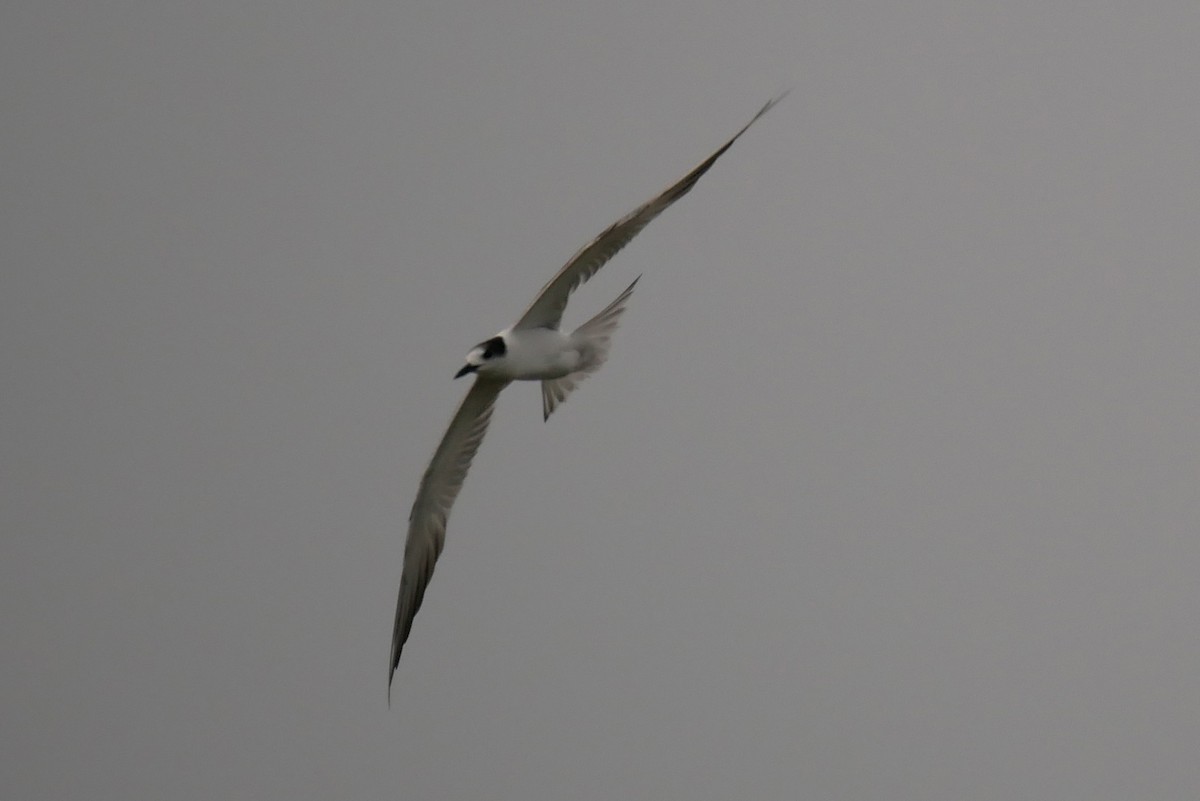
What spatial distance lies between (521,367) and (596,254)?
1.26 m

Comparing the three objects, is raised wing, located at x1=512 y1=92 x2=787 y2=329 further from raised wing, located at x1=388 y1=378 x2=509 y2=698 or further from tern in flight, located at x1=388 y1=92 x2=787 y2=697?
raised wing, located at x1=388 y1=378 x2=509 y2=698

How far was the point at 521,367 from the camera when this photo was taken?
10.0m

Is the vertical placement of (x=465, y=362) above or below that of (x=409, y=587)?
above

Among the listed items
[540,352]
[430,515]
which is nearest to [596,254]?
[540,352]

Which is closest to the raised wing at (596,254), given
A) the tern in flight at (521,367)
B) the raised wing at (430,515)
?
the tern in flight at (521,367)

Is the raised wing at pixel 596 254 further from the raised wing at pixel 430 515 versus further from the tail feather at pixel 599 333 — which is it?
the raised wing at pixel 430 515

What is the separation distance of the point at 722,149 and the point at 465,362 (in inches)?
93.0

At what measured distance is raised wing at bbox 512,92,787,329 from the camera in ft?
27.5

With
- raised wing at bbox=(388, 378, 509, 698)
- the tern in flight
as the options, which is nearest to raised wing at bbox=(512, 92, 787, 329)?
the tern in flight

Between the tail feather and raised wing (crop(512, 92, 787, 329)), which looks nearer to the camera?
raised wing (crop(512, 92, 787, 329))

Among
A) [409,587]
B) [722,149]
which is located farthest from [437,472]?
[722,149]

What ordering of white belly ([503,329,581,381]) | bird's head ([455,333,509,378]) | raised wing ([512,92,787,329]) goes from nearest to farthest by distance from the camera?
raised wing ([512,92,787,329])
bird's head ([455,333,509,378])
white belly ([503,329,581,381])

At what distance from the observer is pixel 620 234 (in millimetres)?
8820

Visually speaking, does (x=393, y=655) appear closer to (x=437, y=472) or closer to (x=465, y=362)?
(x=437, y=472)
